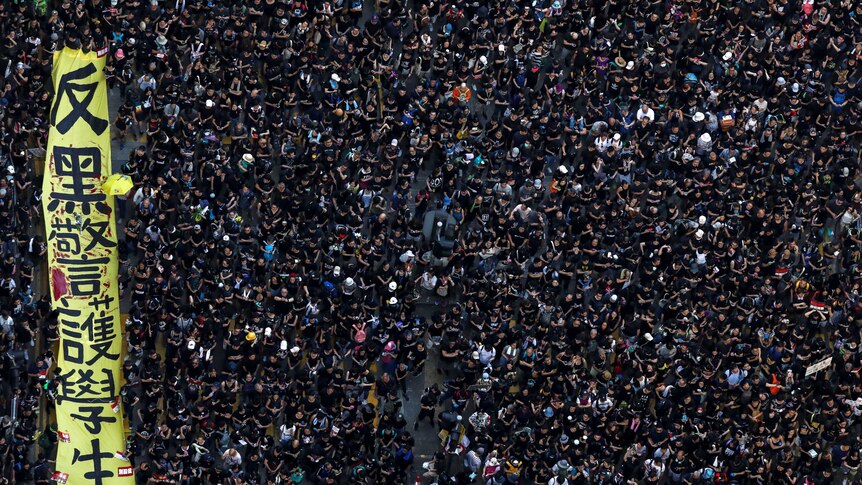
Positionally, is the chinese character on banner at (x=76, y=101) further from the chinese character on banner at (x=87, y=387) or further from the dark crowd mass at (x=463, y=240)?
the chinese character on banner at (x=87, y=387)

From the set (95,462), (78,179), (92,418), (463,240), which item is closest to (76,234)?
(78,179)

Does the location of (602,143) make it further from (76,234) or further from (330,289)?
(76,234)

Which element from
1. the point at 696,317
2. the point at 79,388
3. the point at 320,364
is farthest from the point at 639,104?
the point at 79,388

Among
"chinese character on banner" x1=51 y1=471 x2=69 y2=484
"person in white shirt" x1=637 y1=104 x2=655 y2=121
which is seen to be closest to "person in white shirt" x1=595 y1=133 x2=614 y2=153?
"person in white shirt" x1=637 y1=104 x2=655 y2=121

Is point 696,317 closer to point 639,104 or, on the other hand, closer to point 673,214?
point 673,214

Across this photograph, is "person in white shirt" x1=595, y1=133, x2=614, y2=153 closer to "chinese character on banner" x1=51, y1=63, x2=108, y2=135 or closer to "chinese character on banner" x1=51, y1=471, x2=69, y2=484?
"chinese character on banner" x1=51, y1=63, x2=108, y2=135
